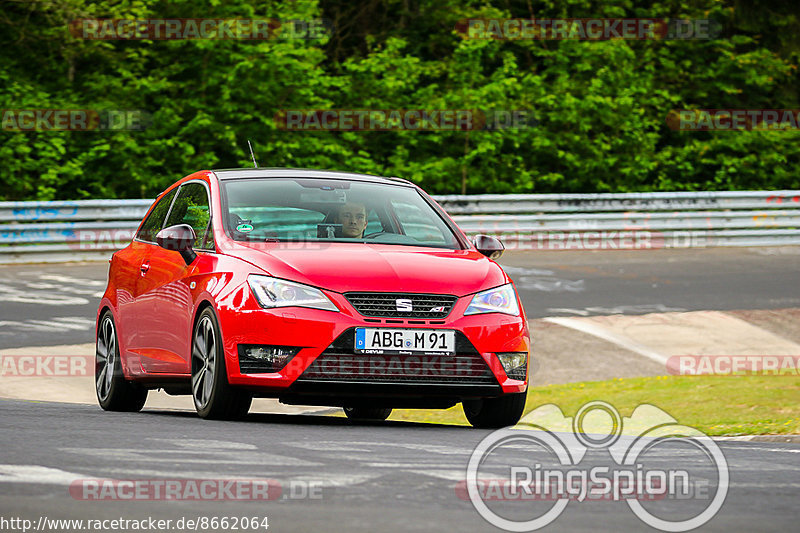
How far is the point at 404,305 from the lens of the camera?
852 cm

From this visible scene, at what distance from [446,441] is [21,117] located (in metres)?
19.0

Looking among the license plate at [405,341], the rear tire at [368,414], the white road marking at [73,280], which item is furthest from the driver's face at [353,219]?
the white road marking at [73,280]

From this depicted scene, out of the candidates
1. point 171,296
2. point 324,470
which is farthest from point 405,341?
point 324,470

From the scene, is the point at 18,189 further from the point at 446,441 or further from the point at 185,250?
the point at 446,441

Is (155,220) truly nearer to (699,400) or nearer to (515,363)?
(515,363)

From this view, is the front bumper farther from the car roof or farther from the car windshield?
the car roof

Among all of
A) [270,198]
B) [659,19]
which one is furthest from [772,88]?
[270,198]

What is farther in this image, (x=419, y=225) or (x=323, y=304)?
(x=419, y=225)

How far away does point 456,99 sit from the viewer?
29.1 m

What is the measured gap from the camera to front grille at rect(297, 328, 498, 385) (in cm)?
844

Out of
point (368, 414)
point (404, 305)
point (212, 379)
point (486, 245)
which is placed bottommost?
point (368, 414)

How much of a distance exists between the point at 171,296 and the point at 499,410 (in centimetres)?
222

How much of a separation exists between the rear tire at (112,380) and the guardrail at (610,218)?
41.1ft

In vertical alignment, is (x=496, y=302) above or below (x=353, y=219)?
below
